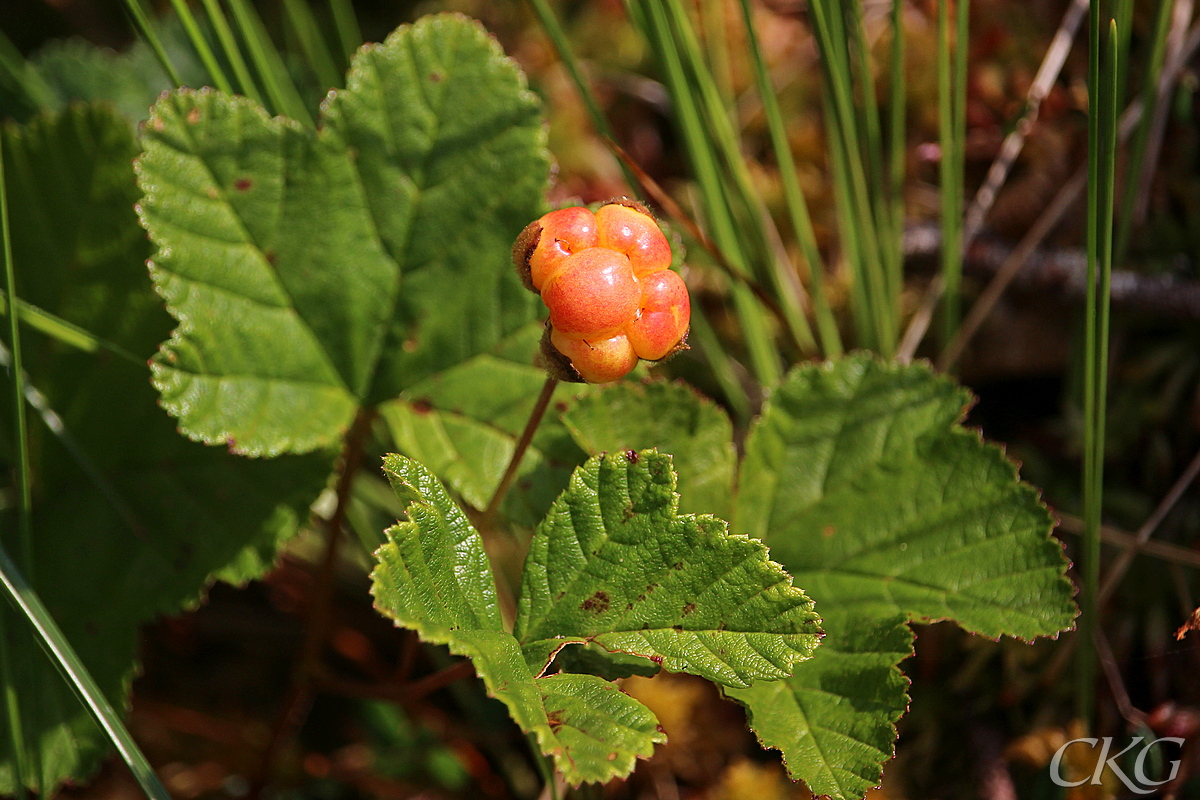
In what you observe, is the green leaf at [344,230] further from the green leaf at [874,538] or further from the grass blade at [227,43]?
the green leaf at [874,538]

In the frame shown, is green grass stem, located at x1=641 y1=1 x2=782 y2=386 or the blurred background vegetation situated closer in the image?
green grass stem, located at x1=641 y1=1 x2=782 y2=386

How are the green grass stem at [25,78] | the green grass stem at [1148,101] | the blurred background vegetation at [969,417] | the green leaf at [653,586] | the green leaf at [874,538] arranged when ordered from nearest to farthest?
the green leaf at [653,586] < the green leaf at [874,538] < the green grass stem at [1148,101] < the blurred background vegetation at [969,417] < the green grass stem at [25,78]

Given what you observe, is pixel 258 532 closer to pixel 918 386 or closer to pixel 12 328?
pixel 12 328

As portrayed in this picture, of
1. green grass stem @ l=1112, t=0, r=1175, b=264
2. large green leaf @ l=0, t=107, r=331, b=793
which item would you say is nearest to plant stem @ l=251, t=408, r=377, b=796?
large green leaf @ l=0, t=107, r=331, b=793

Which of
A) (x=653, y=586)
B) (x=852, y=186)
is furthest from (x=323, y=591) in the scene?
(x=852, y=186)

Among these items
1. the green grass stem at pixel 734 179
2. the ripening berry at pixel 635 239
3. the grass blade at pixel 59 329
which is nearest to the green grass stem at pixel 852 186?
the green grass stem at pixel 734 179

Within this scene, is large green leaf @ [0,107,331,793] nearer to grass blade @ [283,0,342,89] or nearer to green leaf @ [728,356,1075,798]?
grass blade @ [283,0,342,89]

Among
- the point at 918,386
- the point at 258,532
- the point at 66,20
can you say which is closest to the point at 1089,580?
the point at 918,386

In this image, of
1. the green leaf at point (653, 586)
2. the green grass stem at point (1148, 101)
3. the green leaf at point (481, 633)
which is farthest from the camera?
the green grass stem at point (1148, 101)
